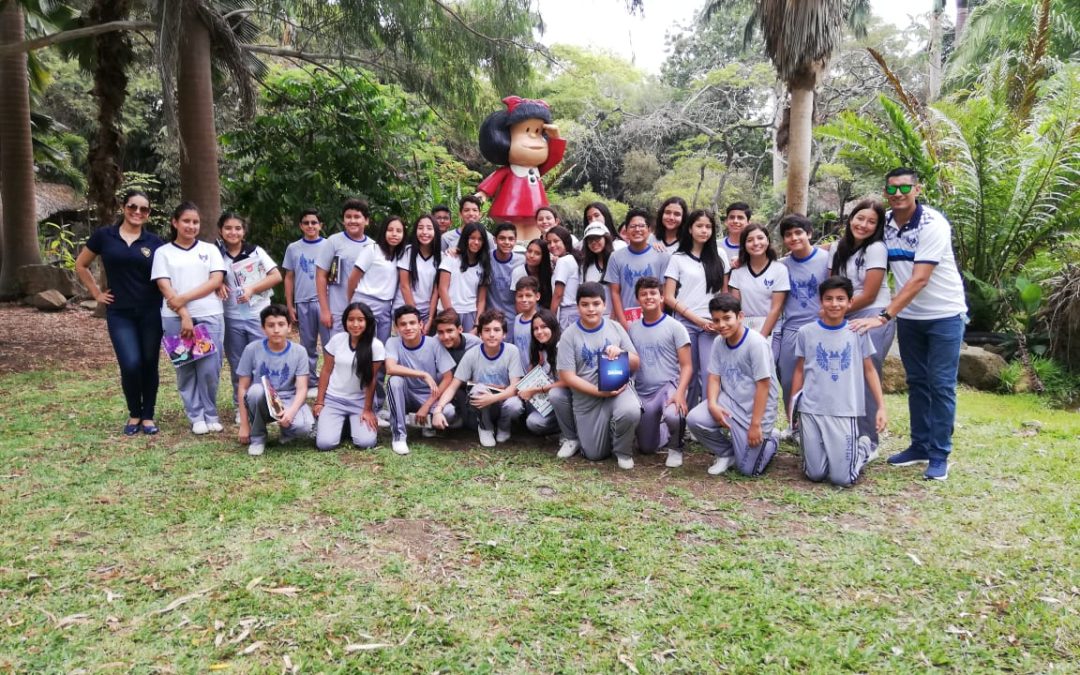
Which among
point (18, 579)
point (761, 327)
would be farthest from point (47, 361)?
point (761, 327)

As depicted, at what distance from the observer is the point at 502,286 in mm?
5266

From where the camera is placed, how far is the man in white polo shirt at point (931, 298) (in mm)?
3916

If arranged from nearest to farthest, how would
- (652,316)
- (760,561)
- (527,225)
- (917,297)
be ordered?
(760,561), (917,297), (652,316), (527,225)

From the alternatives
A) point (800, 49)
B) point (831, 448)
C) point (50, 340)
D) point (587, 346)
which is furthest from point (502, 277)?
point (50, 340)

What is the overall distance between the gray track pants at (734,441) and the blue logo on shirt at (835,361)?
1.55ft

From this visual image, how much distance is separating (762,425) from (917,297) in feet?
3.61

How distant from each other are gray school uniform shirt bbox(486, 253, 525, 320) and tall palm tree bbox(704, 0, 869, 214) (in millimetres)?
5115

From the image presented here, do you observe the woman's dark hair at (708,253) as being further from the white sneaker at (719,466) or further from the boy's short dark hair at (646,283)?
the white sneaker at (719,466)

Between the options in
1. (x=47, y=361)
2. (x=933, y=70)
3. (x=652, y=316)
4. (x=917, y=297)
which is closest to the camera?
(x=917, y=297)

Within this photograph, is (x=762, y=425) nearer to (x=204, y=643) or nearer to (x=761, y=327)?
(x=761, y=327)

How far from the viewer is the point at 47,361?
7.50 metres

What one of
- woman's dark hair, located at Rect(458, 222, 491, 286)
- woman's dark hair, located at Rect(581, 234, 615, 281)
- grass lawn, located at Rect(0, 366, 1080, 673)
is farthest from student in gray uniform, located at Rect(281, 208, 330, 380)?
woman's dark hair, located at Rect(581, 234, 615, 281)

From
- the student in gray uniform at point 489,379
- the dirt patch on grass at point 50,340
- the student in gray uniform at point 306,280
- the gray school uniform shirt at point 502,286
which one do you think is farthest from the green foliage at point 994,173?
the dirt patch on grass at point 50,340

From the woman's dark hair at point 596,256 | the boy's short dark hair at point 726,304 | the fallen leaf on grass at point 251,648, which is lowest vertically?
the fallen leaf on grass at point 251,648
